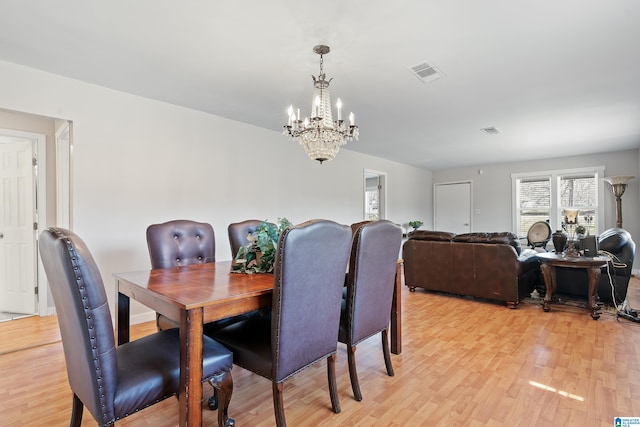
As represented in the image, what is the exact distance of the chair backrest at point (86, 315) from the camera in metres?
1.07

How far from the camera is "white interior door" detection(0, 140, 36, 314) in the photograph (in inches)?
136

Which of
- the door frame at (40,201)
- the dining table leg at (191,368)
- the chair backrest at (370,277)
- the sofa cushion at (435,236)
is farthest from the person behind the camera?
the sofa cushion at (435,236)

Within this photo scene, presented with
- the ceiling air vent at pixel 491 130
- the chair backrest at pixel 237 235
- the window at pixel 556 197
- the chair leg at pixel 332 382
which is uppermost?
the ceiling air vent at pixel 491 130

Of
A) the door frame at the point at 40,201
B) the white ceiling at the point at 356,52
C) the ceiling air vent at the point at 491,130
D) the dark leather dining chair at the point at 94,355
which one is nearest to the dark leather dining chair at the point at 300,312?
the dark leather dining chair at the point at 94,355

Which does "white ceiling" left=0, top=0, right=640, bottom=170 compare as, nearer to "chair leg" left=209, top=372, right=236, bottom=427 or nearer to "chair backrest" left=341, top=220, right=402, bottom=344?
"chair backrest" left=341, top=220, right=402, bottom=344

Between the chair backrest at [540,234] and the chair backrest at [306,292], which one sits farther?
the chair backrest at [540,234]

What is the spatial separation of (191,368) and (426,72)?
2.73m

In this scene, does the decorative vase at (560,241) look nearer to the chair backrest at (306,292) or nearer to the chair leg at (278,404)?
the chair backrest at (306,292)

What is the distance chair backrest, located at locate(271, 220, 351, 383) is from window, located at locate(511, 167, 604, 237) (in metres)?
6.69

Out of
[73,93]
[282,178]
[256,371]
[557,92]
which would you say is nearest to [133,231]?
[73,93]

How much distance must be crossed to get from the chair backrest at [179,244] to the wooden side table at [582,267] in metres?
3.61

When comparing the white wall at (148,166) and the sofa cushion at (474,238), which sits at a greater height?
the white wall at (148,166)

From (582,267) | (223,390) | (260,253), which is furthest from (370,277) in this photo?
(582,267)

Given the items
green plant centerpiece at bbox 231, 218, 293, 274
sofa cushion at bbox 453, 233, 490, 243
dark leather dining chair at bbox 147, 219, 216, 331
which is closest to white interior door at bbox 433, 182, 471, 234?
sofa cushion at bbox 453, 233, 490, 243
